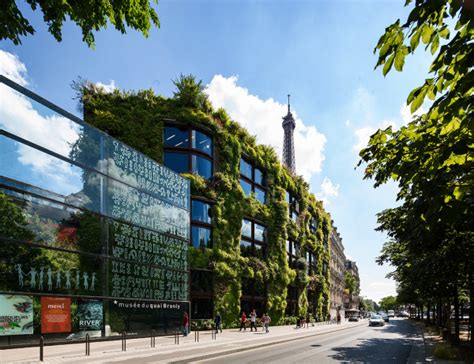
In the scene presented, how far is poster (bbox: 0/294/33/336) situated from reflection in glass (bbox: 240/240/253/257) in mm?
23581

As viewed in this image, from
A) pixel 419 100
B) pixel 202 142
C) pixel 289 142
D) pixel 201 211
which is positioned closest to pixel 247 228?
pixel 201 211

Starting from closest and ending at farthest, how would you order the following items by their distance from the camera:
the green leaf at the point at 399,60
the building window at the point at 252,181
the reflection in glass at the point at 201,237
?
1. the green leaf at the point at 399,60
2. the reflection in glass at the point at 201,237
3. the building window at the point at 252,181

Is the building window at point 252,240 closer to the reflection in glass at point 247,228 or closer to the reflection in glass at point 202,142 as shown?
the reflection in glass at point 247,228

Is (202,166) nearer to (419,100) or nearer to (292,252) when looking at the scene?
(292,252)

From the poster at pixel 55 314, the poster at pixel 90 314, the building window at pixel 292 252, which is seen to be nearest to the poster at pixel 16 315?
the poster at pixel 55 314

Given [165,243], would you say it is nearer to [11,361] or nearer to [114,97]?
[114,97]

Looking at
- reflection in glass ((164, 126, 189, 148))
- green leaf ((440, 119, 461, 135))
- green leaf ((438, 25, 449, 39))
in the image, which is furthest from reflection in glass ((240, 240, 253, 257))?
green leaf ((438, 25, 449, 39))

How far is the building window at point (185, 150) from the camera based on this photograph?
1367 inches

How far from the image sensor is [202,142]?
36.7 metres

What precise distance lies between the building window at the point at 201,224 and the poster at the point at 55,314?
14.7 meters

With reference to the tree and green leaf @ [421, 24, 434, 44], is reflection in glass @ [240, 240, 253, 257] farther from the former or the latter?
green leaf @ [421, 24, 434, 44]

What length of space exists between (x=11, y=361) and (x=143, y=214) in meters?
13.9

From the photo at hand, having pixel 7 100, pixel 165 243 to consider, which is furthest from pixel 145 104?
pixel 7 100

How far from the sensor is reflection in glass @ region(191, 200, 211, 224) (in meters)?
35.2
